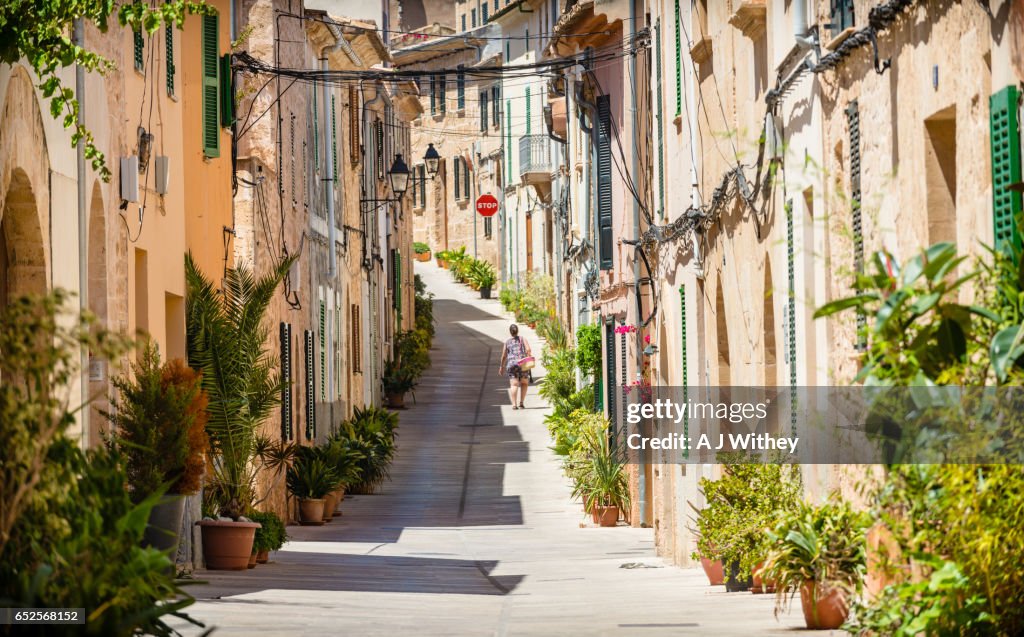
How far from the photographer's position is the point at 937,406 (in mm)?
6609

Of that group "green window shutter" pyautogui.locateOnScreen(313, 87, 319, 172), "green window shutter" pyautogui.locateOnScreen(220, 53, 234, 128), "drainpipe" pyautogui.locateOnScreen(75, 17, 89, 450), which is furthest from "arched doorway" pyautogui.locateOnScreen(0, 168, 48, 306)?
"green window shutter" pyautogui.locateOnScreen(313, 87, 319, 172)

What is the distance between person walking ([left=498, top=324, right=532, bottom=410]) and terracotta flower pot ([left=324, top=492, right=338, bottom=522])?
1254 centimetres

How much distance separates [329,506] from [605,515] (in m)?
3.88

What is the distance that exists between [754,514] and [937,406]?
6349mm

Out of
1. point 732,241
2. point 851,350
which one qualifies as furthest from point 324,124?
point 851,350

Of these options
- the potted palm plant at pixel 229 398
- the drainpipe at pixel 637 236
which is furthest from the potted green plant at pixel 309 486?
the potted palm plant at pixel 229 398

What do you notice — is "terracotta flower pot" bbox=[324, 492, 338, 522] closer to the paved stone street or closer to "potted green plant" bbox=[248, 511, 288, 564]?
the paved stone street

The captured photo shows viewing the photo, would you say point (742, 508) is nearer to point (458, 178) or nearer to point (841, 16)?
point (841, 16)

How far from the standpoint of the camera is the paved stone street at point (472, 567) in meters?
11.1

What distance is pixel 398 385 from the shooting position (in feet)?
121

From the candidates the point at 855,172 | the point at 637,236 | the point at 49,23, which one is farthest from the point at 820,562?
the point at 637,236

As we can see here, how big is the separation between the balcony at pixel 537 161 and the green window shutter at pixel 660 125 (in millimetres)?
26440

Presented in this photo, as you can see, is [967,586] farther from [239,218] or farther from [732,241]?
[239,218]

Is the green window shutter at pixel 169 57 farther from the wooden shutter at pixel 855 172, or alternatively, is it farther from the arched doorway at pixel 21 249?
the wooden shutter at pixel 855 172
